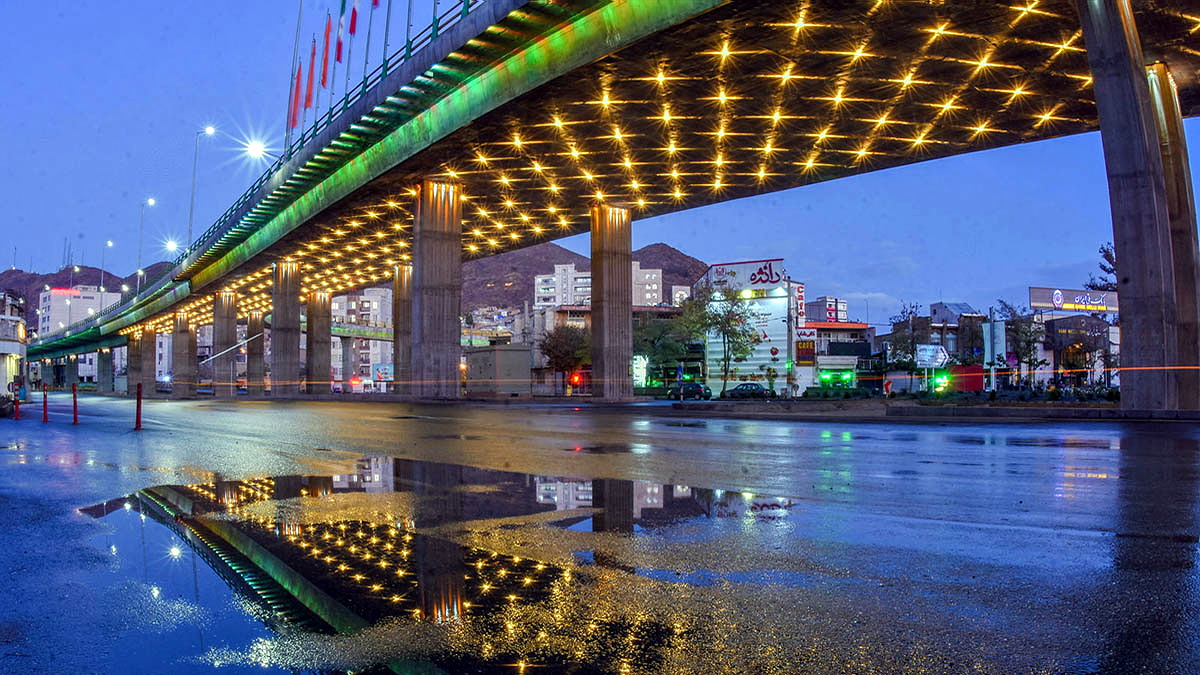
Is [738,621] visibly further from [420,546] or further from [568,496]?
[568,496]

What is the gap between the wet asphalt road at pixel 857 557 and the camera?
3.46m

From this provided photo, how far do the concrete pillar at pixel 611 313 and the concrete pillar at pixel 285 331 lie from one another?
33.3m

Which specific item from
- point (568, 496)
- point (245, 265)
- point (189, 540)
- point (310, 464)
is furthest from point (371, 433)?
point (245, 265)

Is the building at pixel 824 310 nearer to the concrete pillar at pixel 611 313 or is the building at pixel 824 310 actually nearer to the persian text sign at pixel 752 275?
the persian text sign at pixel 752 275

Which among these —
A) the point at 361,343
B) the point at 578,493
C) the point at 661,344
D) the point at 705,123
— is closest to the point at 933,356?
the point at 705,123

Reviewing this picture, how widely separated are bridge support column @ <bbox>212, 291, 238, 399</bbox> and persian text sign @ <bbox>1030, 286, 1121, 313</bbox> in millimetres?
81477

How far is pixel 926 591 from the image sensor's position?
4410 millimetres

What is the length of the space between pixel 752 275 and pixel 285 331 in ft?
141

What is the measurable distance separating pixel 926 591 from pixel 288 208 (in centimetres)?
5865

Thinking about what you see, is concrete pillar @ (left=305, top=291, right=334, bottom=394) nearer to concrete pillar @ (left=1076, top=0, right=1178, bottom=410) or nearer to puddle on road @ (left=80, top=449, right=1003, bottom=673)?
concrete pillar @ (left=1076, top=0, right=1178, bottom=410)

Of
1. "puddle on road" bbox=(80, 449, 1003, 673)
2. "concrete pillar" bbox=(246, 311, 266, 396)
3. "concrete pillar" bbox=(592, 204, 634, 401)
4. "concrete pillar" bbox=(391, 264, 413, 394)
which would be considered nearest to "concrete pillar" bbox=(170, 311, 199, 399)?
"concrete pillar" bbox=(246, 311, 266, 396)

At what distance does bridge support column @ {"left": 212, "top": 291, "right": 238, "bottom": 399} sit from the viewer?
83.2 meters

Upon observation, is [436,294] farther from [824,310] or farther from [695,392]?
[824,310]

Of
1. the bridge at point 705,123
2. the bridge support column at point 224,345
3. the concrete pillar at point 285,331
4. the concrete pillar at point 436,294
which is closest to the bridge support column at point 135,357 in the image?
the bridge support column at point 224,345
